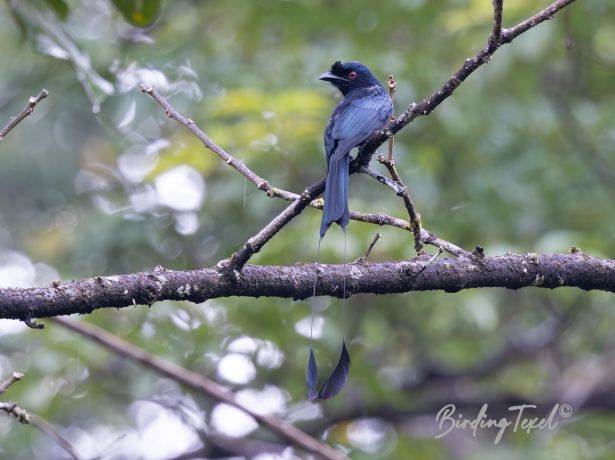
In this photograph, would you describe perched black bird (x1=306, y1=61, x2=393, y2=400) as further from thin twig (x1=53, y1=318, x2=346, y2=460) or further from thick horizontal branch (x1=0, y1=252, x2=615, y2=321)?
thin twig (x1=53, y1=318, x2=346, y2=460)

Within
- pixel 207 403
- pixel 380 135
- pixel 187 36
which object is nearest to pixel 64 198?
pixel 187 36

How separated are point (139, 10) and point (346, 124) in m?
1.12

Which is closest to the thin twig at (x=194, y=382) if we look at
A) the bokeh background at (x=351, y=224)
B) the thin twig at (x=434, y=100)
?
the bokeh background at (x=351, y=224)

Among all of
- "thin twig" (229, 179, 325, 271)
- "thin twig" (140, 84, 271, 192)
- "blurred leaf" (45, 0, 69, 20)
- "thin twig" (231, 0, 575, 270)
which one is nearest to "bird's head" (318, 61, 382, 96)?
Answer: "blurred leaf" (45, 0, 69, 20)

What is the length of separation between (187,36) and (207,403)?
3118 millimetres

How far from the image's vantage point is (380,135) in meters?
2.88

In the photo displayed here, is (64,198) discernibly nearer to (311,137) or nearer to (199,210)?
(199,210)

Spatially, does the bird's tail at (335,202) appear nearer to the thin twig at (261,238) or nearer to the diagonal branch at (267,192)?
the diagonal branch at (267,192)

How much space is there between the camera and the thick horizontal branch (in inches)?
96.6

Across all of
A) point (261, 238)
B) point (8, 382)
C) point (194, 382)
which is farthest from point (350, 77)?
point (8, 382)

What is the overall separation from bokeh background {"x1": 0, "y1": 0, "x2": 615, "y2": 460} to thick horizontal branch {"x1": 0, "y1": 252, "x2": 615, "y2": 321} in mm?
1741

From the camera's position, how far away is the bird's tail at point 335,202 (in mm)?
2957

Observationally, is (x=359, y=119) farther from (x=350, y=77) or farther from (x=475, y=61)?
(x=475, y=61)

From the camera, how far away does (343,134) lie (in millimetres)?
3793
